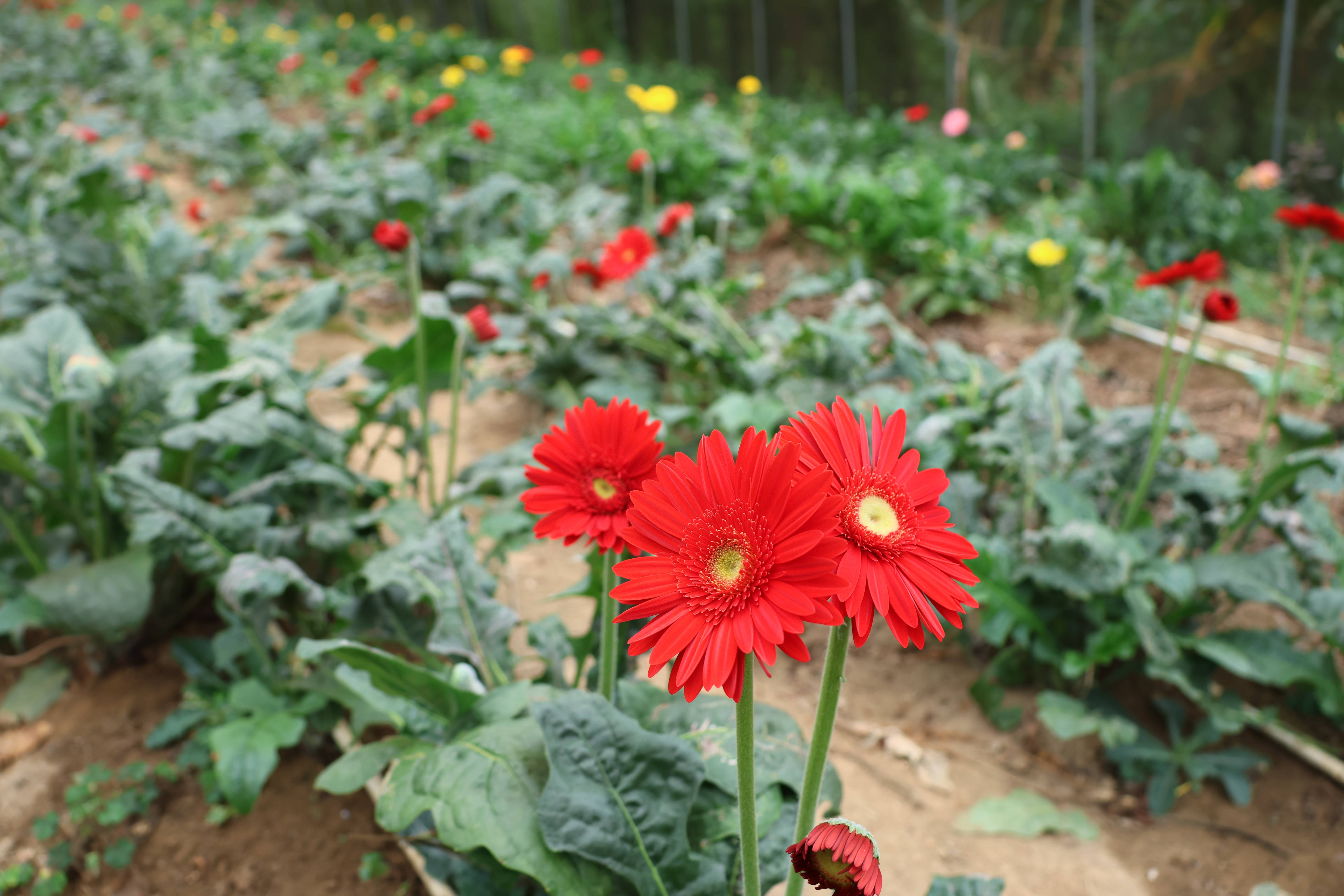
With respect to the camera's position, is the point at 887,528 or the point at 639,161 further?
the point at 639,161

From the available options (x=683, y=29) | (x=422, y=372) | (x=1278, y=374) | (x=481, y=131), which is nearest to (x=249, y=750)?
(x=422, y=372)

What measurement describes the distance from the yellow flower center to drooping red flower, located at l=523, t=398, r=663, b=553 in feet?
0.97

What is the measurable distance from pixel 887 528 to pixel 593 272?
243 cm

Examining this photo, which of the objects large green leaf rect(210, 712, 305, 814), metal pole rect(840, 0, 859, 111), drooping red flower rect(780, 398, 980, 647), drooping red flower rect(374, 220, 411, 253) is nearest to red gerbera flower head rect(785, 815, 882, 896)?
drooping red flower rect(780, 398, 980, 647)

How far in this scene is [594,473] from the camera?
1.11 m

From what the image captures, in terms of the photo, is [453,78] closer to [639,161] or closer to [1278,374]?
[639,161]

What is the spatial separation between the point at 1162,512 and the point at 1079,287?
79cm

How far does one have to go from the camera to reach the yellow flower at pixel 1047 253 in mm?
3766

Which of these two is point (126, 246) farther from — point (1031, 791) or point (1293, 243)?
A: point (1293, 243)

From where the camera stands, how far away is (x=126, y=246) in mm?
3336

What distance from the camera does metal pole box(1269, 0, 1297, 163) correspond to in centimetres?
474

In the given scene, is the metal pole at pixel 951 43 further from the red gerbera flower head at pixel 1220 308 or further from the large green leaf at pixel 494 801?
the large green leaf at pixel 494 801

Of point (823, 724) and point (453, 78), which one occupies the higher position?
point (453, 78)

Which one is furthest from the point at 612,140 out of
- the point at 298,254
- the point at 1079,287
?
the point at 1079,287
